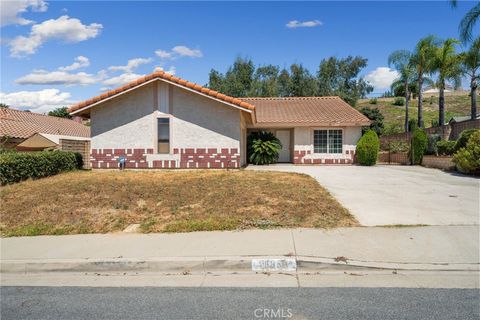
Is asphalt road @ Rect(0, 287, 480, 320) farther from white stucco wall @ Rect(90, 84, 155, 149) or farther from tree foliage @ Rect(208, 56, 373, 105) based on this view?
tree foliage @ Rect(208, 56, 373, 105)

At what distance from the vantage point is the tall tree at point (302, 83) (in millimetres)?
41875

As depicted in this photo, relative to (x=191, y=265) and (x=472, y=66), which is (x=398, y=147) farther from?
(x=191, y=265)

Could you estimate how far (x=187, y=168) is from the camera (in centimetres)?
1540

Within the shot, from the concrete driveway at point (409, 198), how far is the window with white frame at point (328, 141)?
23.1ft

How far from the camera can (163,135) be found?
1552cm

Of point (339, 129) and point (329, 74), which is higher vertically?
point (329, 74)

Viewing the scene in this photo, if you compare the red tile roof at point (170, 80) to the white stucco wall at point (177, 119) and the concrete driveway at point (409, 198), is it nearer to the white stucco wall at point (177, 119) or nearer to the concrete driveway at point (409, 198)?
the white stucco wall at point (177, 119)

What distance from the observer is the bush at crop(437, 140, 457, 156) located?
17.9 meters

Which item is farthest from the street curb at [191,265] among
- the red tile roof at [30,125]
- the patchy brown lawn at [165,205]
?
the red tile roof at [30,125]

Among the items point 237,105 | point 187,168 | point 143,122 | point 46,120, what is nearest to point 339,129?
point 237,105

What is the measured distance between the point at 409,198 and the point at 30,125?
Result: 89.4 feet

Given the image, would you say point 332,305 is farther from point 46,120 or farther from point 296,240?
point 46,120

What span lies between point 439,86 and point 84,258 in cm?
2924

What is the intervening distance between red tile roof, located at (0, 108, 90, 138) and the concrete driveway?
70.3 ft
